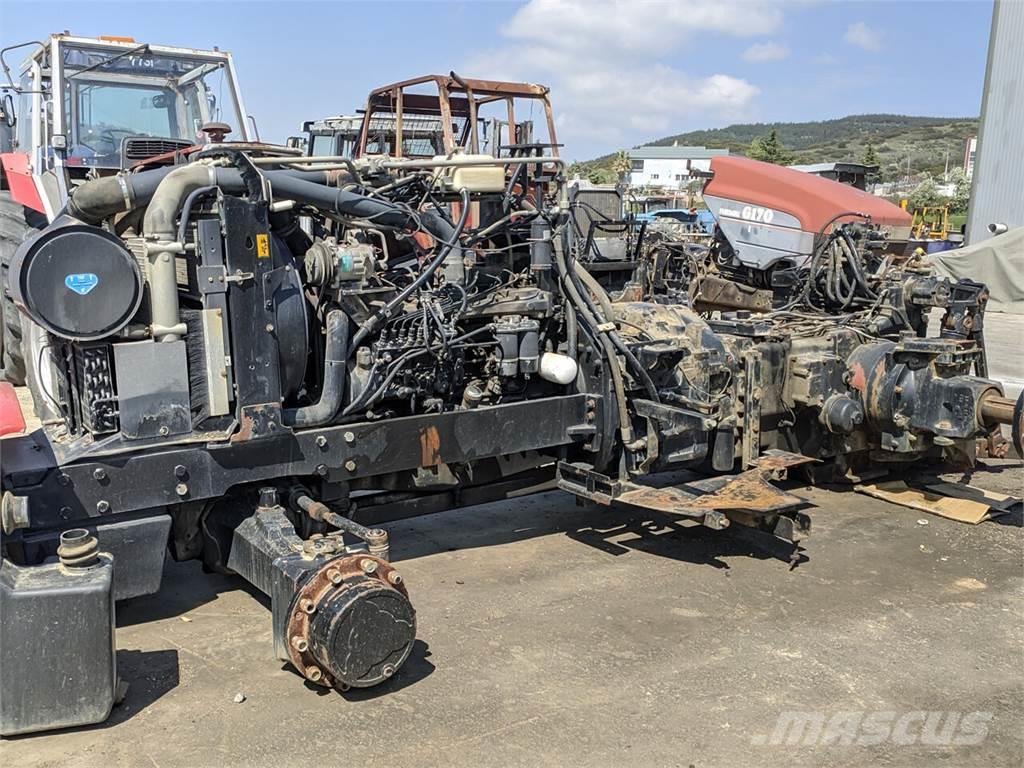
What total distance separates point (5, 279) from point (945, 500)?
20.3 ft

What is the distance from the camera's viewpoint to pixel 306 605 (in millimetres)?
3150

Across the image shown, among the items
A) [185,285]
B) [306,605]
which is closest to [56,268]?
[185,285]

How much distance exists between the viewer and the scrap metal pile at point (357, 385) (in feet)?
11.0

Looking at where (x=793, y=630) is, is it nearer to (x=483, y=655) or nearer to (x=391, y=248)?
(x=483, y=655)

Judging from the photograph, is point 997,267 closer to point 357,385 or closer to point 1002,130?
point 1002,130

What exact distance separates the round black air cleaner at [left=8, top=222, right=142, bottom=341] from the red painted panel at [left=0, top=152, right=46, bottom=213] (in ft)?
12.7

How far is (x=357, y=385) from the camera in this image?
3.95 metres

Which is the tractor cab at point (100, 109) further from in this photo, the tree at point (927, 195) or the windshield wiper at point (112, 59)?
the tree at point (927, 195)

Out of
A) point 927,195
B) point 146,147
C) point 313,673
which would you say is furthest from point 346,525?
point 927,195

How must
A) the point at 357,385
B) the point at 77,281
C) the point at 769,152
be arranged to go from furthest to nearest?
the point at 769,152 < the point at 357,385 < the point at 77,281

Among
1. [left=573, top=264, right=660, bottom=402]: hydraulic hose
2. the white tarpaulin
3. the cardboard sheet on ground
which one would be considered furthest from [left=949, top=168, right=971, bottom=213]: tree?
[left=573, top=264, right=660, bottom=402]: hydraulic hose

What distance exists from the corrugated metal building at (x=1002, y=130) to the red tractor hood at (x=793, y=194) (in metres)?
12.2

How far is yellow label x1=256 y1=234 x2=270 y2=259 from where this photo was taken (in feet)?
11.8

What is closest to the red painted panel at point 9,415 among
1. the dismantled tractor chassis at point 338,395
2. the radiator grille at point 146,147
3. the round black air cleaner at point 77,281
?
the dismantled tractor chassis at point 338,395
